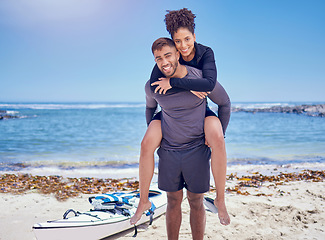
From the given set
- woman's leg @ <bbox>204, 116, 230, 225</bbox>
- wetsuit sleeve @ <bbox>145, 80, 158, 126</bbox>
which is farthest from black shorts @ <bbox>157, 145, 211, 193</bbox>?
wetsuit sleeve @ <bbox>145, 80, 158, 126</bbox>

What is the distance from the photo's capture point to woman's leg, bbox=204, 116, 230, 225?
275 cm

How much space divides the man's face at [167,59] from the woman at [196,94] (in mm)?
94

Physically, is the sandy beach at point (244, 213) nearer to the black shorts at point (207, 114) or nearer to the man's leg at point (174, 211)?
the man's leg at point (174, 211)

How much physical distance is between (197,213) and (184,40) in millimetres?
1879

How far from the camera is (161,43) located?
9.05 feet

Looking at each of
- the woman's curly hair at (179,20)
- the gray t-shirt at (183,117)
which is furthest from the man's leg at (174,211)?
the woman's curly hair at (179,20)

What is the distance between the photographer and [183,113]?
2785 millimetres

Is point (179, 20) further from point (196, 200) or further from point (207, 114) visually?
point (196, 200)

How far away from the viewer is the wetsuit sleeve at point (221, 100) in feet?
9.57

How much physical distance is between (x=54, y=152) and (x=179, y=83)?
10151 mm

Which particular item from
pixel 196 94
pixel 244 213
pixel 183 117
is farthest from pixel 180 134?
pixel 244 213

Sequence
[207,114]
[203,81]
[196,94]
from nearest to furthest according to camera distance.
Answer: [203,81] → [196,94] → [207,114]

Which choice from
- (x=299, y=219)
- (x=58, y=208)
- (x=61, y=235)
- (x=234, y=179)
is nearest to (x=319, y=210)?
(x=299, y=219)

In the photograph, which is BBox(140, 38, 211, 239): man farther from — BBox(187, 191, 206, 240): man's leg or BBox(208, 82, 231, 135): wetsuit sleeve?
BBox(208, 82, 231, 135): wetsuit sleeve
